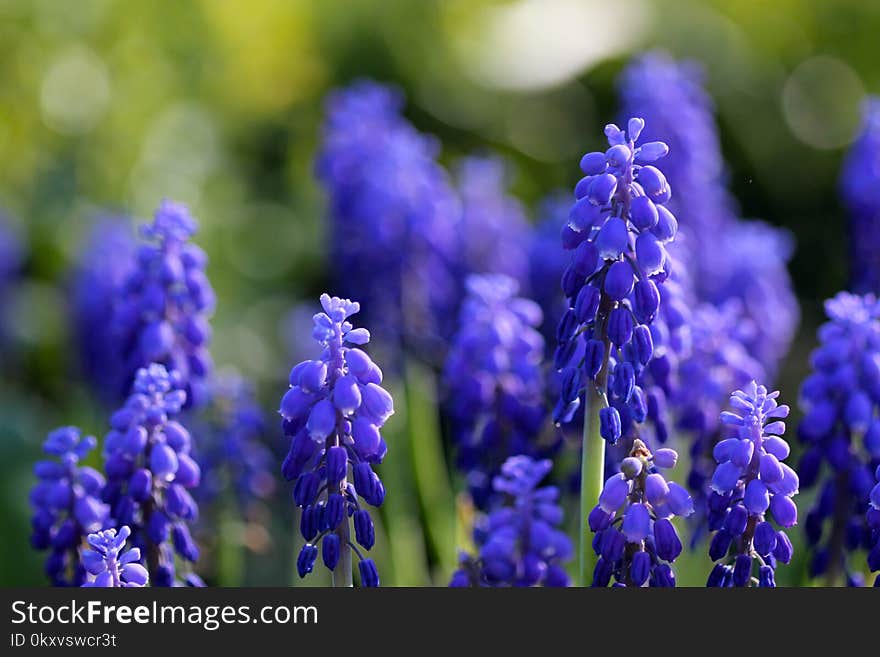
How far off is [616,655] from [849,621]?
741mm

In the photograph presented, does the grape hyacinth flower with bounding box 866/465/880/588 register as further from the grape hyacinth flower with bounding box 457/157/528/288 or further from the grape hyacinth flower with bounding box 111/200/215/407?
the grape hyacinth flower with bounding box 457/157/528/288

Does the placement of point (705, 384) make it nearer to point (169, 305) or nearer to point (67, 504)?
point (169, 305)

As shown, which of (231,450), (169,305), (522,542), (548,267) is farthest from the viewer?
(548,267)

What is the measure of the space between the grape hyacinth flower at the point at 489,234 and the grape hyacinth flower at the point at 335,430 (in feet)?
10.8

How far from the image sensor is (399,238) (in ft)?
21.5

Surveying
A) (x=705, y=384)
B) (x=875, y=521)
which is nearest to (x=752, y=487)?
(x=875, y=521)

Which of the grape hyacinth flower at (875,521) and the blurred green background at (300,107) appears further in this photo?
the blurred green background at (300,107)

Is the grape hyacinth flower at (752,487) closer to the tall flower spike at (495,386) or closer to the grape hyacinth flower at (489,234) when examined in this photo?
the tall flower spike at (495,386)

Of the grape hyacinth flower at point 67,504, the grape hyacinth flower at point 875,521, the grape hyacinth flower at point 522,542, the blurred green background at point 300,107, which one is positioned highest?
the blurred green background at point 300,107

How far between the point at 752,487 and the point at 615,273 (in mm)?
774

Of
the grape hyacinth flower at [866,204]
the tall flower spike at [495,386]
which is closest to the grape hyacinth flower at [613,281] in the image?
the tall flower spike at [495,386]

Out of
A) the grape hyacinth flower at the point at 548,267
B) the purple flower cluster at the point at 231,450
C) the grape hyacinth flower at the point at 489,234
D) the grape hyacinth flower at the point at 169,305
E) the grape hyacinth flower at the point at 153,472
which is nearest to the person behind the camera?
the grape hyacinth flower at the point at 153,472

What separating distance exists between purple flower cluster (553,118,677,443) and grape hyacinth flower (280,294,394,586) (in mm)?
614

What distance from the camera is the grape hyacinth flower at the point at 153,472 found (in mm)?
3789
